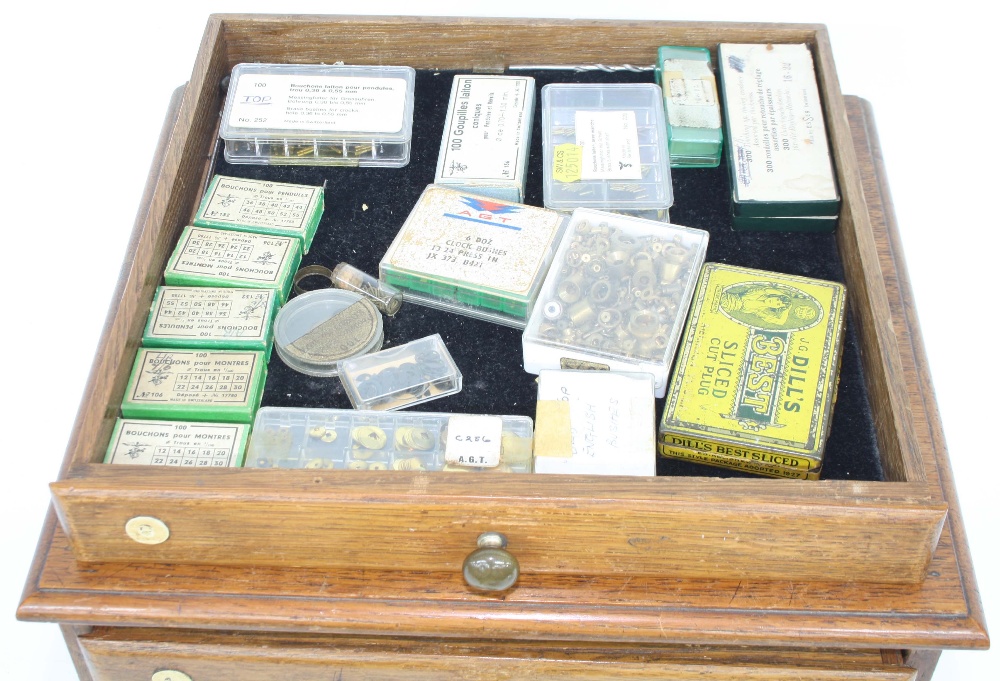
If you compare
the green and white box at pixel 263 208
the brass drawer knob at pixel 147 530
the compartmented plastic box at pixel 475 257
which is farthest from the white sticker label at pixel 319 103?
the brass drawer knob at pixel 147 530

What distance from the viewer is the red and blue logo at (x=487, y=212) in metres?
1.63

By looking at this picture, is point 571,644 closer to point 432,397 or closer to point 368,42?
point 432,397

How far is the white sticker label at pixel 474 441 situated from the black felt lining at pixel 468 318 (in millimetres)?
92

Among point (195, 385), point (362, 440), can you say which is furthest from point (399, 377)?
point (195, 385)

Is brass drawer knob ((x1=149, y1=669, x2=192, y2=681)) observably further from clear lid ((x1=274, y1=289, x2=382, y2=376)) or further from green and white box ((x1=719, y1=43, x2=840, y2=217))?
green and white box ((x1=719, y1=43, x2=840, y2=217))

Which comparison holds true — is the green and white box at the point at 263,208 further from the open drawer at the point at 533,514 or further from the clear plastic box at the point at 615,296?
the clear plastic box at the point at 615,296

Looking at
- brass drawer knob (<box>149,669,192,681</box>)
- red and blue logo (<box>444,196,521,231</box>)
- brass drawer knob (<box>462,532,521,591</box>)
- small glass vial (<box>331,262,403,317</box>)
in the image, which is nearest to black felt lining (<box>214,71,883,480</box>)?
small glass vial (<box>331,262,403,317</box>)

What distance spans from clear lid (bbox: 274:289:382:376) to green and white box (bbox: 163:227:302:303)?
34mm

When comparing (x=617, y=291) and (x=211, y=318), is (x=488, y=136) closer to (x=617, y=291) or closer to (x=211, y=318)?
(x=617, y=291)

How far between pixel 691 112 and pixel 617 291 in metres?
0.42

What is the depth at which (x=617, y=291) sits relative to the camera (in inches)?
60.8

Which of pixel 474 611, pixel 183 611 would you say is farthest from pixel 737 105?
pixel 183 611

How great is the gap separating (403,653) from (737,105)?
975 mm

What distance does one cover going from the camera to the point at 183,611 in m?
1.29
